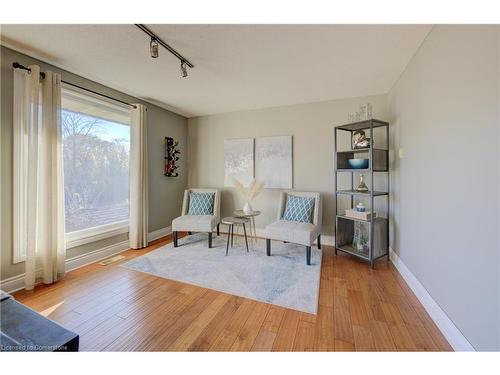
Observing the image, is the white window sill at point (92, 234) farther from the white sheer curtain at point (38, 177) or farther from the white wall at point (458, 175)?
the white wall at point (458, 175)

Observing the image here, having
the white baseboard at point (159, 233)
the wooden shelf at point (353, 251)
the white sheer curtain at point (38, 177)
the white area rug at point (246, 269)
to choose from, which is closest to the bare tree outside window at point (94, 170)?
the white sheer curtain at point (38, 177)

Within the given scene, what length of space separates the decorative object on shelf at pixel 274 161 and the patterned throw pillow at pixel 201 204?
928mm

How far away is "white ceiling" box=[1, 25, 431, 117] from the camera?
1750 mm

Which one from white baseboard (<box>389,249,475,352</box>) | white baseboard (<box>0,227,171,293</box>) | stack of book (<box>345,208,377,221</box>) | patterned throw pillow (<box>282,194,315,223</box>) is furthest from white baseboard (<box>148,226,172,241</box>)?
white baseboard (<box>389,249,475,352</box>)

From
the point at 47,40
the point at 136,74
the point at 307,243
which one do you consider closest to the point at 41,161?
the point at 47,40

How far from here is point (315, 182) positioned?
140 inches

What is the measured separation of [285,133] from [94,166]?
2.88m

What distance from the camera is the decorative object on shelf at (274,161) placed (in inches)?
145

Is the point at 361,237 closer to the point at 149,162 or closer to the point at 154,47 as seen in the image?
the point at 154,47

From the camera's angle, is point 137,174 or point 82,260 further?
point 137,174

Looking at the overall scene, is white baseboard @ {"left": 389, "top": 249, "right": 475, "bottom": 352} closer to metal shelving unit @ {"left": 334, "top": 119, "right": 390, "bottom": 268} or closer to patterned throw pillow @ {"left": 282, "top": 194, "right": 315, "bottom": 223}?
metal shelving unit @ {"left": 334, "top": 119, "right": 390, "bottom": 268}

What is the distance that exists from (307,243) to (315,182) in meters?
1.23

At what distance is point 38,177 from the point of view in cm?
217

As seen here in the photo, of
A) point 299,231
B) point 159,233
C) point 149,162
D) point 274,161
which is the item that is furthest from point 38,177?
point 274,161
